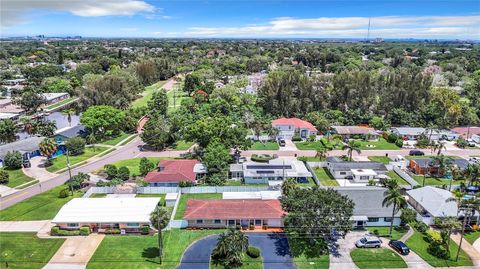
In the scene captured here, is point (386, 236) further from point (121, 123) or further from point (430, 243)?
point (121, 123)

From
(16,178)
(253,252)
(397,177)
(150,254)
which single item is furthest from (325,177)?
(16,178)

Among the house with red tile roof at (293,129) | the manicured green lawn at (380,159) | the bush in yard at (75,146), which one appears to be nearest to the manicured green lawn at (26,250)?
the bush in yard at (75,146)

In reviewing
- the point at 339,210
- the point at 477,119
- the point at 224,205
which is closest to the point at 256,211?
the point at 224,205

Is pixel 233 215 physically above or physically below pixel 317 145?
above

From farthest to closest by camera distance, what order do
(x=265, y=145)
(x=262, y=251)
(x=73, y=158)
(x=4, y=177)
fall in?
(x=265, y=145) < (x=73, y=158) < (x=4, y=177) < (x=262, y=251)

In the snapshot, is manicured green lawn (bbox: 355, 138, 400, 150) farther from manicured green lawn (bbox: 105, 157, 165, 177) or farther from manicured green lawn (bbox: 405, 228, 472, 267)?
manicured green lawn (bbox: 105, 157, 165, 177)

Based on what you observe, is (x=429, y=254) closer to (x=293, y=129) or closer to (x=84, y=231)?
(x=84, y=231)

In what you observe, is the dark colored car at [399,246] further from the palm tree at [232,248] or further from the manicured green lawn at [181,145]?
the manicured green lawn at [181,145]
